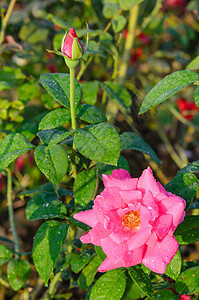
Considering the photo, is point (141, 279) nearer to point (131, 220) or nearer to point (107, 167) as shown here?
point (131, 220)

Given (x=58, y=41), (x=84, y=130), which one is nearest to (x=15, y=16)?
(x=58, y=41)

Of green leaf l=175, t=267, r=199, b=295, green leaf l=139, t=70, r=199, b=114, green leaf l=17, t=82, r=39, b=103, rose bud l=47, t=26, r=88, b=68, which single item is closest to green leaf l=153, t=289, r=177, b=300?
green leaf l=175, t=267, r=199, b=295

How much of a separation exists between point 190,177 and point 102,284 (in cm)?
25

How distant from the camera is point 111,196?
561 millimetres

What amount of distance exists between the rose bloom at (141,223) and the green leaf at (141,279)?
65 mm

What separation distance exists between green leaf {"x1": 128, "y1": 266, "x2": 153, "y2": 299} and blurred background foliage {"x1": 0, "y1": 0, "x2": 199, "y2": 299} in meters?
0.44

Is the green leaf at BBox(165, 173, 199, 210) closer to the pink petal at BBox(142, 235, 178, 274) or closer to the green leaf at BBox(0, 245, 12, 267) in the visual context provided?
the pink petal at BBox(142, 235, 178, 274)

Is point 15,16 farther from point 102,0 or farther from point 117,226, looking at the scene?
point 117,226

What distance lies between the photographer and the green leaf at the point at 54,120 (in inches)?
25.7

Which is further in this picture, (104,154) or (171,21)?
(171,21)

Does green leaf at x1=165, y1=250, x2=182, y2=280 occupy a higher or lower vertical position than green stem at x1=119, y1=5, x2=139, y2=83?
lower

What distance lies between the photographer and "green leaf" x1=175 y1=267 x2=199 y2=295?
67cm

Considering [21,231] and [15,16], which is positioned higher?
[15,16]

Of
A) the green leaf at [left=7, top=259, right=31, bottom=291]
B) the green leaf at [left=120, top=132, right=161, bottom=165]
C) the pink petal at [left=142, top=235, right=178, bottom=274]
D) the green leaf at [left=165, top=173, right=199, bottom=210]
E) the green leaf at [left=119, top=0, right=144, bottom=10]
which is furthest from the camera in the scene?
the green leaf at [left=119, top=0, right=144, bottom=10]
